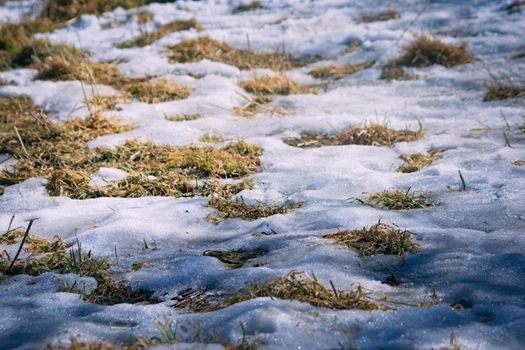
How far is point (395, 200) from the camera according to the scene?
114 inches

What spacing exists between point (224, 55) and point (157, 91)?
1551 mm

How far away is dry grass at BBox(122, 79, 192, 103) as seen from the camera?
16.6 feet

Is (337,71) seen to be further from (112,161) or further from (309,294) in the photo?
(309,294)

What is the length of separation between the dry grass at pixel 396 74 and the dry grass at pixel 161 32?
315 centimetres

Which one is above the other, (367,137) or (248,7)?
(248,7)

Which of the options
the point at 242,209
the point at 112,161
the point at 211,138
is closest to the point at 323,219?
the point at 242,209

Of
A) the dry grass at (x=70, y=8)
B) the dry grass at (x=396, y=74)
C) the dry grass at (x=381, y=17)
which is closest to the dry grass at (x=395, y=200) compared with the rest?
the dry grass at (x=396, y=74)

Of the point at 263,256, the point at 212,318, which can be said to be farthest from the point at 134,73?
the point at 212,318

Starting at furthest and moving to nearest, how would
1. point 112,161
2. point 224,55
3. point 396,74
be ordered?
1. point 224,55
2. point 396,74
3. point 112,161

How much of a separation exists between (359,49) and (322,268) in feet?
15.4

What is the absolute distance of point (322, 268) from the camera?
87.7 inches

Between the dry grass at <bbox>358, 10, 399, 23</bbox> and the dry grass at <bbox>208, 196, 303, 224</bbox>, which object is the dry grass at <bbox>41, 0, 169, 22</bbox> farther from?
the dry grass at <bbox>208, 196, 303, 224</bbox>

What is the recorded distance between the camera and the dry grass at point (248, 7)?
28.5 ft

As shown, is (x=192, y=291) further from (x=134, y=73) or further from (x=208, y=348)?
(x=134, y=73)
